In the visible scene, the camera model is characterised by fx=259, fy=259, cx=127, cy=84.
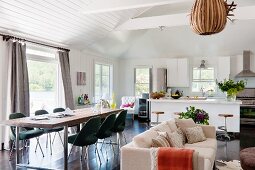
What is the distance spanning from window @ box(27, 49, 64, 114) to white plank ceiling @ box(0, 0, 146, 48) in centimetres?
51

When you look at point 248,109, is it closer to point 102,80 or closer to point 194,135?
point 102,80

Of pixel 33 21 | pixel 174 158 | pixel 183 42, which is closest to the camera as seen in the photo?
pixel 174 158

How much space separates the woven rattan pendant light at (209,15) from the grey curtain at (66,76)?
574cm

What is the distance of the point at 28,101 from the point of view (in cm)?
599

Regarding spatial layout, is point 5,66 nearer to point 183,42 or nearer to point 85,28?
point 85,28

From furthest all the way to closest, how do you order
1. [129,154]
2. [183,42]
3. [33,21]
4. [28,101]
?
1. [183,42]
2. [28,101]
3. [33,21]
4. [129,154]

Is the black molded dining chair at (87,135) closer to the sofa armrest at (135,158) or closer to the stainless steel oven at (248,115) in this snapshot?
the sofa armrest at (135,158)

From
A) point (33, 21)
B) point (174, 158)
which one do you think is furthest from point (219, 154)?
point (33, 21)

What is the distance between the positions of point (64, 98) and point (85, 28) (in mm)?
2048

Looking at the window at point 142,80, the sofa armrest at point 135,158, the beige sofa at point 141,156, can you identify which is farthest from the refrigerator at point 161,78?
the sofa armrest at point 135,158

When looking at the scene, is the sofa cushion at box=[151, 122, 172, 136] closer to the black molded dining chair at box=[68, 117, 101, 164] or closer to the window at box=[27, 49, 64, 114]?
the black molded dining chair at box=[68, 117, 101, 164]

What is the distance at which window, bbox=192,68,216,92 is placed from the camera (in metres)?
10.3

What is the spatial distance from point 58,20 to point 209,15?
187 inches

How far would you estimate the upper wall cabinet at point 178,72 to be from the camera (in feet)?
33.6
